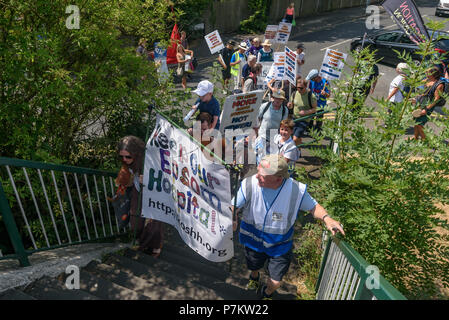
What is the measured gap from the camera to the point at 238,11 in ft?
67.7

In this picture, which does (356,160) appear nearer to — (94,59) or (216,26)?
→ (94,59)

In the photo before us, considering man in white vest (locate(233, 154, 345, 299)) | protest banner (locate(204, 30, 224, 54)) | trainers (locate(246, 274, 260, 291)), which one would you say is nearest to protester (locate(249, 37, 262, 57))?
protest banner (locate(204, 30, 224, 54))

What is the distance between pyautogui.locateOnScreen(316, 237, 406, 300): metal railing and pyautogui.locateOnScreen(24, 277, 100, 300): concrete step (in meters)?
2.20

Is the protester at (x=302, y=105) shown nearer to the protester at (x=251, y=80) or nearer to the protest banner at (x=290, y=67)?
the protest banner at (x=290, y=67)

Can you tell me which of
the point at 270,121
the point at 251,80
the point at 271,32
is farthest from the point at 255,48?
the point at 270,121

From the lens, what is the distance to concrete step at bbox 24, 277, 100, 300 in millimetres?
3420

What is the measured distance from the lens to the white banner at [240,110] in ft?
20.8

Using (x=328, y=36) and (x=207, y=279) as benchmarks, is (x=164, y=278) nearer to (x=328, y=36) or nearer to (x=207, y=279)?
(x=207, y=279)

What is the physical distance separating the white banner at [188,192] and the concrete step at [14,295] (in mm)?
1467

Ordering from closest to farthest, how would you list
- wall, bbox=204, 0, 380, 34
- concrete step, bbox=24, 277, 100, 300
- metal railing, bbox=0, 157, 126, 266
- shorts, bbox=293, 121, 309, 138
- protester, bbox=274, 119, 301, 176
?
1. concrete step, bbox=24, 277, 100, 300
2. metal railing, bbox=0, 157, 126, 266
3. protester, bbox=274, 119, 301, 176
4. shorts, bbox=293, 121, 309, 138
5. wall, bbox=204, 0, 380, 34

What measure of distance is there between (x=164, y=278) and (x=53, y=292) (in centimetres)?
116

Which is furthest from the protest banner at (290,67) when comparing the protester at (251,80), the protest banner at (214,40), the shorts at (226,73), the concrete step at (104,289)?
the concrete step at (104,289)

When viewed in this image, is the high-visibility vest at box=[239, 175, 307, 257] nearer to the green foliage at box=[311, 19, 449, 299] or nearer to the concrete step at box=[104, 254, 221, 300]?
the green foliage at box=[311, 19, 449, 299]

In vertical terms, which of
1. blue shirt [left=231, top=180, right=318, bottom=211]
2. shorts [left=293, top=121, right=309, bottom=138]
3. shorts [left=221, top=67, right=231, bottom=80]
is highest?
shorts [left=221, top=67, right=231, bottom=80]
